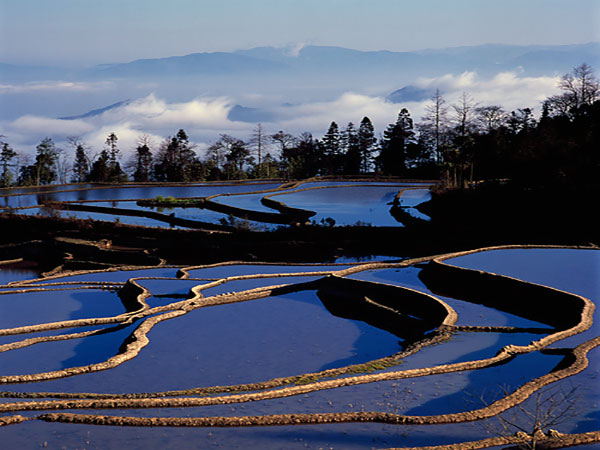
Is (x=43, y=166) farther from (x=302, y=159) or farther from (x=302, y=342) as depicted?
(x=302, y=342)

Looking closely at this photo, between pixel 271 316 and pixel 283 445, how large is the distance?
8262 mm

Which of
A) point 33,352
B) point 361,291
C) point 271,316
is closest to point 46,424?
point 33,352

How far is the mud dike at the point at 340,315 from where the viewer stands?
30.3 ft

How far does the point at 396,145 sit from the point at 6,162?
111 feet

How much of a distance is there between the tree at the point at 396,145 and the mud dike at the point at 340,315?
1611 inches

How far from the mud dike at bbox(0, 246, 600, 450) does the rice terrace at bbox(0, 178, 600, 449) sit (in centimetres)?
4

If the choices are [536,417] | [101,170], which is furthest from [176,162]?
[536,417]

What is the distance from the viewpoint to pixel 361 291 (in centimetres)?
1898

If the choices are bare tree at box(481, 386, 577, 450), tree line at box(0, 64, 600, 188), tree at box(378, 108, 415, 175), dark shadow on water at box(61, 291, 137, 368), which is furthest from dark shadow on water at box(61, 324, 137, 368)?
tree at box(378, 108, 415, 175)

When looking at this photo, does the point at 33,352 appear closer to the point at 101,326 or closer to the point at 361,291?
the point at 101,326

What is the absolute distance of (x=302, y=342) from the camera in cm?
1434

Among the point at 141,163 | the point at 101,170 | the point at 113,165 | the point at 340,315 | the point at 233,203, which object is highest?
the point at 141,163

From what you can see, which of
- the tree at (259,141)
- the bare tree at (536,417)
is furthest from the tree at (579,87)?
the bare tree at (536,417)

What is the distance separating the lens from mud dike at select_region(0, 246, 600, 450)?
9234 millimetres
